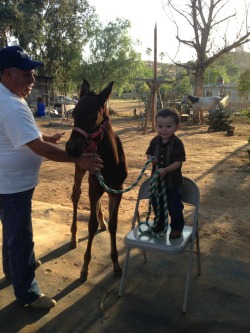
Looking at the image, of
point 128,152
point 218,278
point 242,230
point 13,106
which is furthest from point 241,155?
point 13,106

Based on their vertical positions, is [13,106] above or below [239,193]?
above

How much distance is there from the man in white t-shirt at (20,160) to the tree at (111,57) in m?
31.0

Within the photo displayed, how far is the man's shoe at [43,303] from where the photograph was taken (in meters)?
2.97

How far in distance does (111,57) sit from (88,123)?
1239 inches

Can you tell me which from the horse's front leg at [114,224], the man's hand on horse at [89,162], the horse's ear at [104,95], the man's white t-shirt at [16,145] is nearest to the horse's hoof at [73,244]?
the horse's front leg at [114,224]

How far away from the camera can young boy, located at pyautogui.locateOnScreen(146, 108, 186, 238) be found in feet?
9.71

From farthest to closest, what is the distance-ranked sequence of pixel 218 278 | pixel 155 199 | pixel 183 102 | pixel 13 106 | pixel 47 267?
pixel 183 102, pixel 47 267, pixel 218 278, pixel 155 199, pixel 13 106

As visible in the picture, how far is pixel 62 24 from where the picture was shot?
33656 millimetres

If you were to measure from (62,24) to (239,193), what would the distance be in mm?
32303

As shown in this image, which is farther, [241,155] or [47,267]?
[241,155]

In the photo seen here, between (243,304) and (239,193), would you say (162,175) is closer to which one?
(243,304)

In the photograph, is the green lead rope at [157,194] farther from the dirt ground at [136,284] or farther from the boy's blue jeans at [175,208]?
the dirt ground at [136,284]

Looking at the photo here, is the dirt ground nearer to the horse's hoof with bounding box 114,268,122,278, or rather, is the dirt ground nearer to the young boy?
the horse's hoof with bounding box 114,268,122,278

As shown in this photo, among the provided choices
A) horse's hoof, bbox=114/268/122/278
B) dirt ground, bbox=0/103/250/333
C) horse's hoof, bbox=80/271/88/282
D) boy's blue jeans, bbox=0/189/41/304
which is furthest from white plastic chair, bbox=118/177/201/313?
boy's blue jeans, bbox=0/189/41/304
